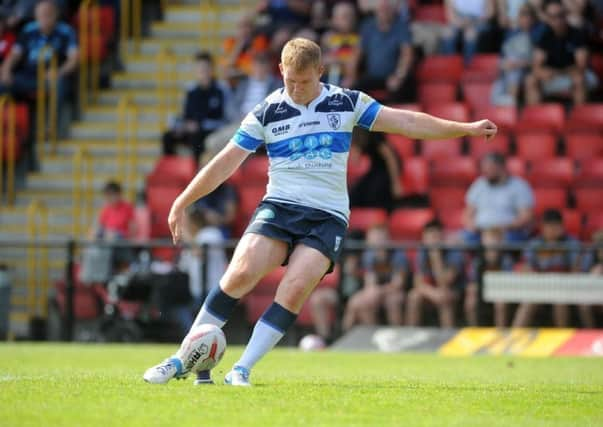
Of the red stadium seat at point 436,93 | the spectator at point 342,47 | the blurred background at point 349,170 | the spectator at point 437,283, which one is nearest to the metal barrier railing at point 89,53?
the blurred background at point 349,170

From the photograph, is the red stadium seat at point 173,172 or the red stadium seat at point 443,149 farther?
the red stadium seat at point 173,172

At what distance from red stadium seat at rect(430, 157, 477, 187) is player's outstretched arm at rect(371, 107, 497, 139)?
9.85 metres

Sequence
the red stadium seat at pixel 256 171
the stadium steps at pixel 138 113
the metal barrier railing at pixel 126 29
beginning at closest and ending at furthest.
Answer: the red stadium seat at pixel 256 171, the stadium steps at pixel 138 113, the metal barrier railing at pixel 126 29

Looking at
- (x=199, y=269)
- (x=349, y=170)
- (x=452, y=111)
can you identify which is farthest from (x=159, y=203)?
(x=452, y=111)

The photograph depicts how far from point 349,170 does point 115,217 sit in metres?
3.42

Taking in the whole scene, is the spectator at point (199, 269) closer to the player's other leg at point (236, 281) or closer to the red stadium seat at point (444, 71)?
the red stadium seat at point (444, 71)

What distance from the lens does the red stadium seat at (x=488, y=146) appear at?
19406 millimetres

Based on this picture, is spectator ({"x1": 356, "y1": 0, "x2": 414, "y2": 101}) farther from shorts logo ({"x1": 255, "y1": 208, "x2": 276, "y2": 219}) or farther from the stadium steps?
shorts logo ({"x1": 255, "y1": 208, "x2": 276, "y2": 219})

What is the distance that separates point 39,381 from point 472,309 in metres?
8.32

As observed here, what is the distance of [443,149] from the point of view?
19.9 m

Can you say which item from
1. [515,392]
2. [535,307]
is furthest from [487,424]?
[535,307]

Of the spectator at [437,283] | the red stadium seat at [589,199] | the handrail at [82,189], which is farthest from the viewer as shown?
the handrail at [82,189]

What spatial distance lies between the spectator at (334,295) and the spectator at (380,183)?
1.50 metres

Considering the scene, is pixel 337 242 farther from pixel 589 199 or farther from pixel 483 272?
pixel 589 199
